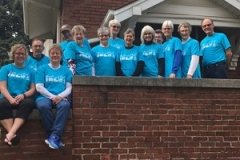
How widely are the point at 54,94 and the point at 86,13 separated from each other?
4172mm

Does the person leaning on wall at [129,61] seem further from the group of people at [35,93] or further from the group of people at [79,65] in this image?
the group of people at [35,93]

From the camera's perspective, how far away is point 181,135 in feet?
16.6

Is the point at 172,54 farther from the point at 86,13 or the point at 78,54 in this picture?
the point at 86,13

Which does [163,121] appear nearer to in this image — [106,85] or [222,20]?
[106,85]

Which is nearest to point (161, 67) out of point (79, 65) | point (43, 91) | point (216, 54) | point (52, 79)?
point (216, 54)

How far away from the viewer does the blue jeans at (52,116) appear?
4383 millimetres

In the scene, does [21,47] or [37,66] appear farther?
[37,66]

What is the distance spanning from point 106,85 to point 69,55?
0.67 meters

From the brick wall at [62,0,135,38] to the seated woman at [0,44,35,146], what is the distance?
145 inches

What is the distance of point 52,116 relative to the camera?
14.7 feet

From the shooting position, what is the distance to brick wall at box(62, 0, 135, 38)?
27.3 feet

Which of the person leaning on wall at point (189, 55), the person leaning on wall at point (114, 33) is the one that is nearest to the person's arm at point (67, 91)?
the person leaning on wall at point (114, 33)

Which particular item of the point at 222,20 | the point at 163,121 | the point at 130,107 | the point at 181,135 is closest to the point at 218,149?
the point at 181,135

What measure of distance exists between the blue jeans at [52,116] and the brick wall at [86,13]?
4.02 m
